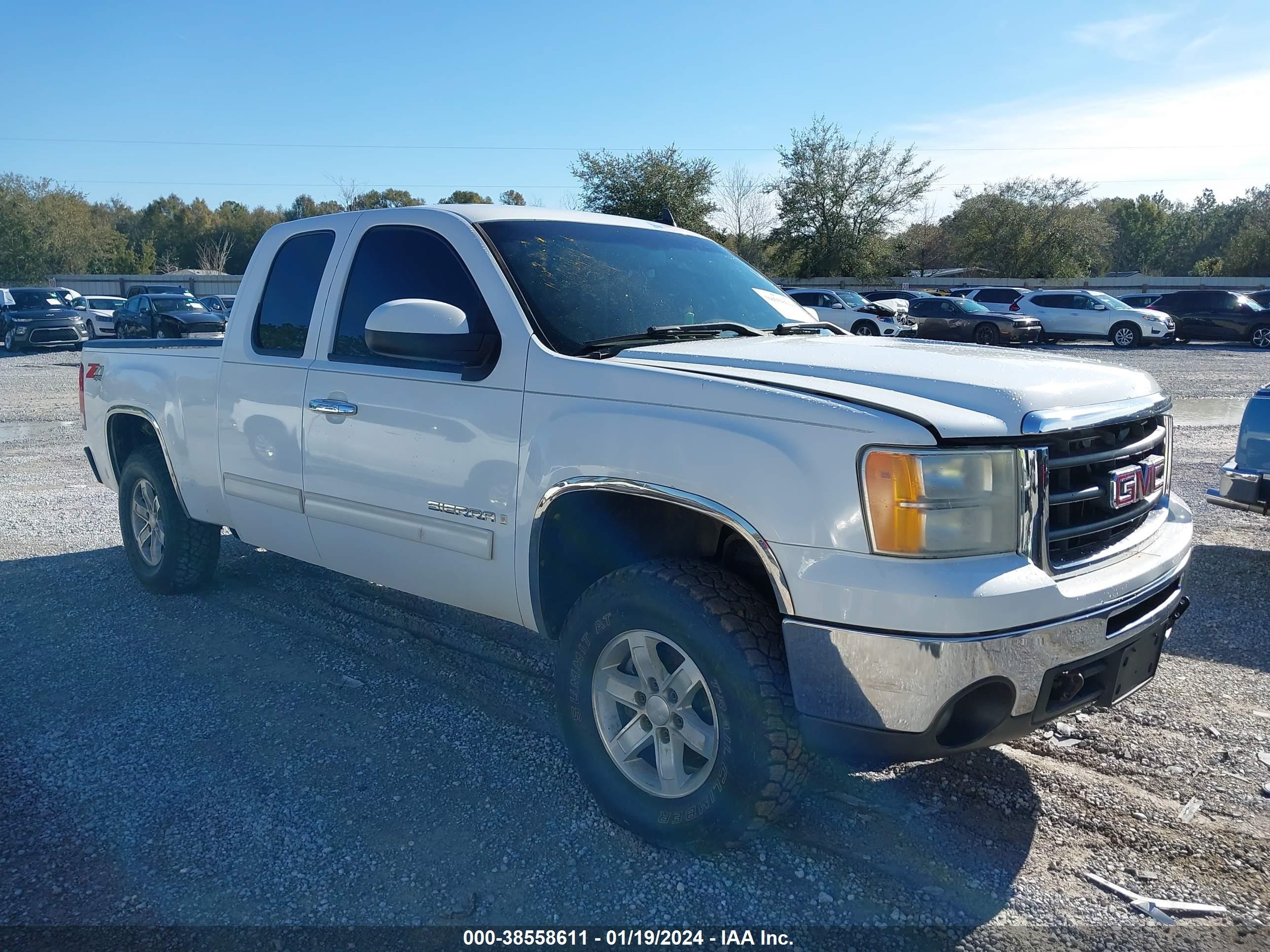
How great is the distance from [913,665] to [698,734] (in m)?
0.76

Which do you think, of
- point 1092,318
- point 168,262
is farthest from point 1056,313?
point 168,262

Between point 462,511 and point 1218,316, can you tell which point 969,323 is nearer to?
point 1218,316

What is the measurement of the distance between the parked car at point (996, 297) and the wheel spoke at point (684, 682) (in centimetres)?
3026

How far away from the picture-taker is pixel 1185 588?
234 inches

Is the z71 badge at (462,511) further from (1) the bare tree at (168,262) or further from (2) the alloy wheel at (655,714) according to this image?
(1) the bare tree at (168,262)

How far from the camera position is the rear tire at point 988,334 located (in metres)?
28.7

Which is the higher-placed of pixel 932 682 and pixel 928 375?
pixel 928 375

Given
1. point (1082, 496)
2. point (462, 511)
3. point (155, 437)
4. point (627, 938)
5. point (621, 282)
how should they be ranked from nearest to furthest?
point (627, 938) → point (1082, 496) → point (462, 511) → point (621, 282) → point (155, 437)

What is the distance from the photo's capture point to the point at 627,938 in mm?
2691

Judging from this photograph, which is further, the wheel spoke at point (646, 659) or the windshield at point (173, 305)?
the windshield at point (173, 305)

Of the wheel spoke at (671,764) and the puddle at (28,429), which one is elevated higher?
the wheel spoke at (671,764)

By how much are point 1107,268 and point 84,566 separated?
232 feet

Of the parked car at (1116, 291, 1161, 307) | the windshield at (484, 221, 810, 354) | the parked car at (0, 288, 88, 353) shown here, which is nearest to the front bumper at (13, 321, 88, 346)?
the parked car at (0, 288, 88, 353)

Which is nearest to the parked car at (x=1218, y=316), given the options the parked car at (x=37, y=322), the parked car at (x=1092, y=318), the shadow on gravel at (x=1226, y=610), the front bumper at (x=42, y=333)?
Answer: the parked car at (x=1092, y=318)
